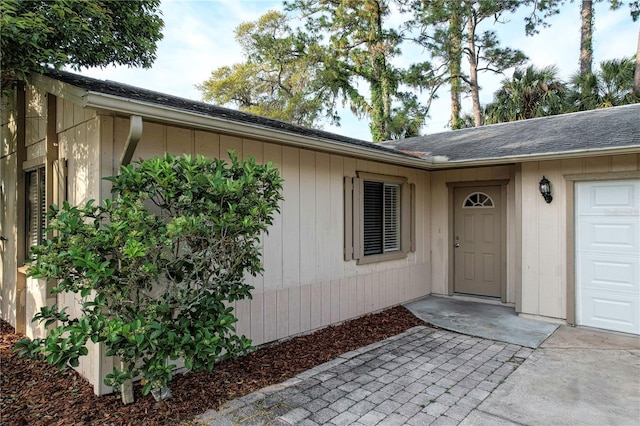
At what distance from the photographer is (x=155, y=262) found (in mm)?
2729

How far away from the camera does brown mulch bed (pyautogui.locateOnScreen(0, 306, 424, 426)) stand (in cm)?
280

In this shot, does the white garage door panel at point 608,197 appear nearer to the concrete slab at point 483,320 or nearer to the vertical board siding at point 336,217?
the concrete slab at point 483,320

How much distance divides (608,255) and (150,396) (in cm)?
548

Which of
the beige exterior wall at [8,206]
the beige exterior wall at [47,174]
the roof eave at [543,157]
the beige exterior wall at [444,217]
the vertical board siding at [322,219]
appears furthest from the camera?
the beige exterior wall at [444,217]

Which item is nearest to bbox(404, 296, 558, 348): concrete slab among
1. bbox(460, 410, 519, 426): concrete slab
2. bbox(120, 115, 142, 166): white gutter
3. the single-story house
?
the single-story house

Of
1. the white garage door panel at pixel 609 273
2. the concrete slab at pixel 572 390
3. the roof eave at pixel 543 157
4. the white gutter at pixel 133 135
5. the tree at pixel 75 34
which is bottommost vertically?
the concrete slab at pixel 572 390

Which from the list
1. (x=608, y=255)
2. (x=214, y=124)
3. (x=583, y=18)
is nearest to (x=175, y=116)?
(x=214, y=124)

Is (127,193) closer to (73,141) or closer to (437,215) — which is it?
(73,141)

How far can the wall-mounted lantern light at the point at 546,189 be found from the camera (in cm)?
523

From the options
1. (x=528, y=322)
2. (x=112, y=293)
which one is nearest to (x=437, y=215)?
(x=528, y=322)

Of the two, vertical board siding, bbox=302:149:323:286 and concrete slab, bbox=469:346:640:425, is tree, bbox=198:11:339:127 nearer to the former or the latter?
vertical board siding, bbox=302:149:323:286

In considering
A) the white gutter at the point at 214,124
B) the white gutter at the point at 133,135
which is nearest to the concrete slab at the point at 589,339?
the white gutter at the point at 214,124

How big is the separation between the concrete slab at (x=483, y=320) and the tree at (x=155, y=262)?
10.6 feet

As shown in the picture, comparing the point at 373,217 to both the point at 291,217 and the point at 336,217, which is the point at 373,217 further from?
the point at 291,217
